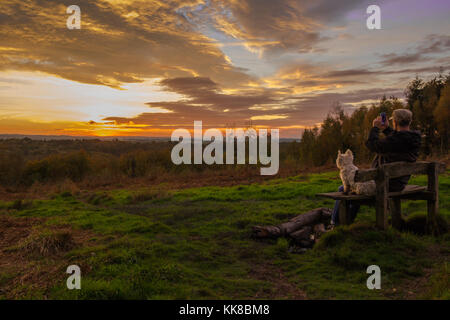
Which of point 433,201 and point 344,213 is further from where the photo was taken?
point 344,213

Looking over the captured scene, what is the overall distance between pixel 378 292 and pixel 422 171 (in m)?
3.69

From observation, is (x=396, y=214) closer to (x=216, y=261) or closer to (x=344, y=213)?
(x=344, y=213)

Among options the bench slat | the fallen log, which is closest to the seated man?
the bench slat

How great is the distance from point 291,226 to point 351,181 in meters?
2.06

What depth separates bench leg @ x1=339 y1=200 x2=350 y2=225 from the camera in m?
7.23

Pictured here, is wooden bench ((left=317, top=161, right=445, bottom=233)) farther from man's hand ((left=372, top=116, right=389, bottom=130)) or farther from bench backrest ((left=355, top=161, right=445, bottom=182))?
man's hand ((left=372, top=116, right=389, bottom=130))

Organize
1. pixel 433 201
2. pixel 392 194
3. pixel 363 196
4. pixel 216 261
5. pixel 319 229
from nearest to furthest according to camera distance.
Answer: pixel 216 261
pixel 363 196
pixel 392 194
pixel 433 201
pixel 319 229

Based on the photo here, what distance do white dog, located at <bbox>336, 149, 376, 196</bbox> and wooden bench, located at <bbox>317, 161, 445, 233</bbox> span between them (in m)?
0.13

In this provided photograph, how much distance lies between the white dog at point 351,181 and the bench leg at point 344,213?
420mm

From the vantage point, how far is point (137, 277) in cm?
497

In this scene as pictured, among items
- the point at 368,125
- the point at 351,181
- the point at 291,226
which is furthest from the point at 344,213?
the point at 368,125

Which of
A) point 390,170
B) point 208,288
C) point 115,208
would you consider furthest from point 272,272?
point 115,208

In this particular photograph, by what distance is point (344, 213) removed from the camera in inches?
285

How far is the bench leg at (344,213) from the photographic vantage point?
7.23m
